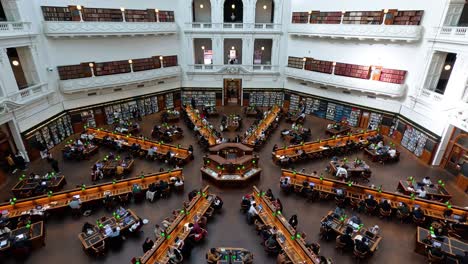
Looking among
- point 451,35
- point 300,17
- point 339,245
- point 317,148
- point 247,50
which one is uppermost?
point 300,17

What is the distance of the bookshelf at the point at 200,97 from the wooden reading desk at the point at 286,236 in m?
16.0

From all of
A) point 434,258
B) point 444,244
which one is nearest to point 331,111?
point 444,244

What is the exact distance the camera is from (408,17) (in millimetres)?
18531

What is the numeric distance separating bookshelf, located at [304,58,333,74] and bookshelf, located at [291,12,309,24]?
11.1 ft

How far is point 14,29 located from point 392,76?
25.9 m

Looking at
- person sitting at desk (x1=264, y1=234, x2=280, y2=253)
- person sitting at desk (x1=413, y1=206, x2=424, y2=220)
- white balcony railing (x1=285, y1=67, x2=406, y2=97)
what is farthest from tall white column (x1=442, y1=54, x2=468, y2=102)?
person sitting at desk (x1=264, y1=234, x2=280, y2=253)

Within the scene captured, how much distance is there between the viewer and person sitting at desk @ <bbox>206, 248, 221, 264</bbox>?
10.2 m

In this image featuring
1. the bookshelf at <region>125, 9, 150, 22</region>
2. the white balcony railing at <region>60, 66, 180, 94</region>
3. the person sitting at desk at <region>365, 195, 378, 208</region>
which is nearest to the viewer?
the person sitting at desk at <region>365, 195, 378, 208</region>

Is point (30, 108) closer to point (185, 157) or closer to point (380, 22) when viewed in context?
point (185, 157)

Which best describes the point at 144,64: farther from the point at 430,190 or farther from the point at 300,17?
the point at 430,190

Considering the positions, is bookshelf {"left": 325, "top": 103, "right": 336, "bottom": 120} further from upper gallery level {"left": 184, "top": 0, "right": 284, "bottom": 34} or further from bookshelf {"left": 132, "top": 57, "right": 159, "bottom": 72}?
bookshelf {"left": 132, "top": 57, "right": 159, "bottom": 72}

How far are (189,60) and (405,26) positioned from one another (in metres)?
18.0

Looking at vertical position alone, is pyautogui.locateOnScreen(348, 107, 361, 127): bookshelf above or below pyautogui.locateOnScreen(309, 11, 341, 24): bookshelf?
below

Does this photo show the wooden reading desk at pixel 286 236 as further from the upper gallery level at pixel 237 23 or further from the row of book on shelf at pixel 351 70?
the upper gallery level at pixel 237 23
